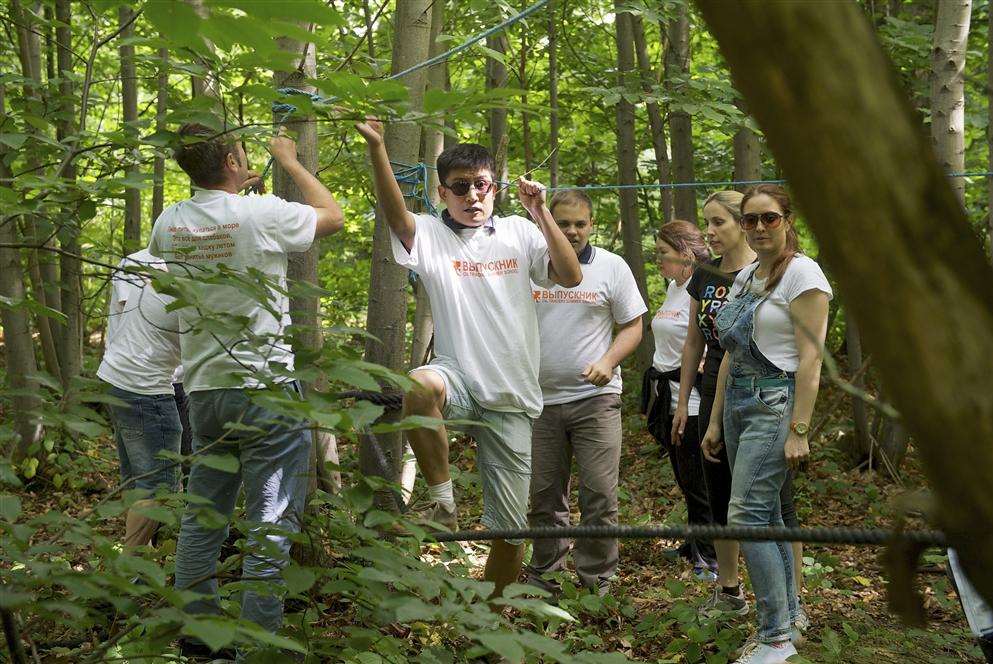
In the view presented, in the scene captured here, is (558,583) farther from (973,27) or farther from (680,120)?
(973,27)

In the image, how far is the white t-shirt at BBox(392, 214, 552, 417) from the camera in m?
3.67

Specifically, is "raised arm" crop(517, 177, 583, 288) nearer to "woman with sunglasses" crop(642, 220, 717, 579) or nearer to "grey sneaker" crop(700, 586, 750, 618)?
"woman with sunglasses" crop(642, 220, 717, 579)

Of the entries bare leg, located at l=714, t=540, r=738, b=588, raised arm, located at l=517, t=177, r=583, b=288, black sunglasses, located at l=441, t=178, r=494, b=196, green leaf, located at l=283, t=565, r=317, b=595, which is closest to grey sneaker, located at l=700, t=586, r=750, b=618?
bare leg, located at l=714, t=540, r=738, b=588

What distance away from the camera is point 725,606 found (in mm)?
4336

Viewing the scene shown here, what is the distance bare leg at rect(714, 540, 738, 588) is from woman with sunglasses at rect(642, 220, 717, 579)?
76cm

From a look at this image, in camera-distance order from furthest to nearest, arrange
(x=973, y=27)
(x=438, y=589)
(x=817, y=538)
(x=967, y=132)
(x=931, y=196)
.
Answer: (x=967, y=132) → (x=973, y=27) → (x=438, y=589) → (x=817, y=538) → (x=931, y=196)

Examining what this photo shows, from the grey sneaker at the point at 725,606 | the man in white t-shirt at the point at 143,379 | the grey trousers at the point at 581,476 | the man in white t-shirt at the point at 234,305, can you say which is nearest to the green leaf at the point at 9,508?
the man in white t-shirt at the point at 234,305

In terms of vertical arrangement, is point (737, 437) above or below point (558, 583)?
above

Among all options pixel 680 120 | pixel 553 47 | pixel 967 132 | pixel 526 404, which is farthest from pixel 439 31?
pixel 967 132

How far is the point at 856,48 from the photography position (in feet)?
Answer: 2.68

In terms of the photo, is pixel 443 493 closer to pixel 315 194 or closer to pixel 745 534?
pixel 315 194

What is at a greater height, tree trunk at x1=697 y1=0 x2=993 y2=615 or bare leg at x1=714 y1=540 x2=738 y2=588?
tree trunk at x1=697 y1=0 x2=993 y2=615

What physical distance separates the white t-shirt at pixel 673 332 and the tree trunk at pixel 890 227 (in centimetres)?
460

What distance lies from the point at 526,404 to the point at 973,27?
6.84 metres
